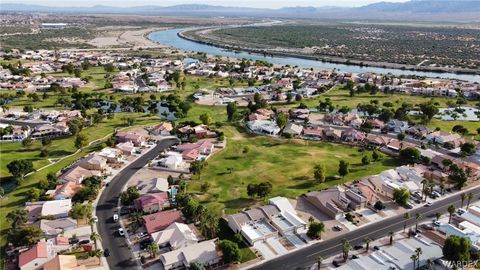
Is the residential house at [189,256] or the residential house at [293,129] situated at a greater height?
the residential house at [293,129]

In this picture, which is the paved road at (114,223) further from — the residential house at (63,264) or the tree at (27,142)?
the tree at (27,142)

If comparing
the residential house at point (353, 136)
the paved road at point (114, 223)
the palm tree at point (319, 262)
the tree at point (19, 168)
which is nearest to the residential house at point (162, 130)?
the paved road at point (114, 223)

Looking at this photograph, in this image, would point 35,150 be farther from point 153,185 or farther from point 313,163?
point 313,163

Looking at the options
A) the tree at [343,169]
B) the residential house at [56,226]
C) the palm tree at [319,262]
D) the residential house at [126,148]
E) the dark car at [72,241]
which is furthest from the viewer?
the residential house at [126,148]

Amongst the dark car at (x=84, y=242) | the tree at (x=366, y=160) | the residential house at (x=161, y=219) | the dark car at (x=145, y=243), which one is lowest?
the dark car at (x=145, y=243)

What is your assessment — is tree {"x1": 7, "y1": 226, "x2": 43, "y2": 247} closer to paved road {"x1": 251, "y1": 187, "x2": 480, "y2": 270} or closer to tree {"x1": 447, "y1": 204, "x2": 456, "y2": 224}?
paved road {"x1": 251, "y1": 187, "x2": 480, "y2": 270}

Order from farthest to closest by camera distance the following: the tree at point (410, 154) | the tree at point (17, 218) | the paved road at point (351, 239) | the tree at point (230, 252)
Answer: the tree at point (410, 154), the tree at point (17, 218), the paved road at point (351, 239), the tree at point (230, 252)

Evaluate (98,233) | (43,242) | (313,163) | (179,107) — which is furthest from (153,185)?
(179,107)
